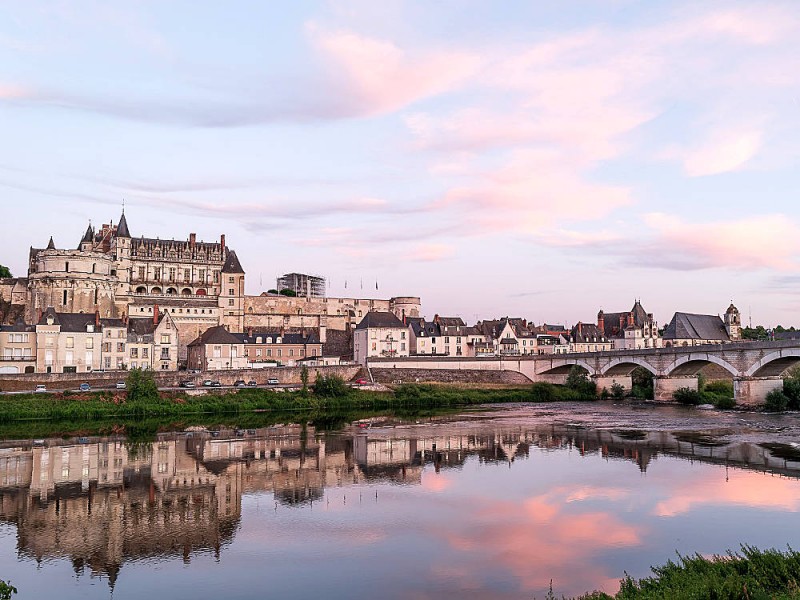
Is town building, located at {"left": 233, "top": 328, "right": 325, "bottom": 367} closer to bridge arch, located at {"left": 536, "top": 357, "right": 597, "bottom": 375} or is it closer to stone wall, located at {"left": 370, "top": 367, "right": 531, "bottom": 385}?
stone wall, located at {"left": 370, "top": 367, "right": 531, "bottom": 385}

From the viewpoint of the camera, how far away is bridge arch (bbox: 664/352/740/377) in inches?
1617

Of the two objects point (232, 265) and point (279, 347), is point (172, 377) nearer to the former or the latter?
point (279, 347)

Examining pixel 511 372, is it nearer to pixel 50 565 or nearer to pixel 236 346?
pixel 236 346

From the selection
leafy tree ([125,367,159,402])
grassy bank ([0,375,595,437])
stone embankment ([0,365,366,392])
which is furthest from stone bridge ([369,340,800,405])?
leafy tree ([125,367,159,402])

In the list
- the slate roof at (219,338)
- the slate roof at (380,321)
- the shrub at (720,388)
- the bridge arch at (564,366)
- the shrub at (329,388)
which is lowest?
the shrub at (720,388)

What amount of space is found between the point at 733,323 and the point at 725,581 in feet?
225

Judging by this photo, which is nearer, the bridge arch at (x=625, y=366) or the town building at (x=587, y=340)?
the bridge arch at (x=625, y=366)

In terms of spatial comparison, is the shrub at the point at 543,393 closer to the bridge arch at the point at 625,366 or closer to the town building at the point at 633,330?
the bridge arch at the point at 625,366

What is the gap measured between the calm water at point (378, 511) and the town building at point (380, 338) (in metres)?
24.7

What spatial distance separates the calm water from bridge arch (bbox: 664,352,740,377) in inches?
440

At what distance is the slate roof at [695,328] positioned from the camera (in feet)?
224

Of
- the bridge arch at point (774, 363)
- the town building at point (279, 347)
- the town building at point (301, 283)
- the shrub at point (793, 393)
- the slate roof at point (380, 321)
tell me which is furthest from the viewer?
the town building at point (301, 283)

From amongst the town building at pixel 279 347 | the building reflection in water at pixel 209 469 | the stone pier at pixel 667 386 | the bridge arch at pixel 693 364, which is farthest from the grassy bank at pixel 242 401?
the town building at pixel 279 347

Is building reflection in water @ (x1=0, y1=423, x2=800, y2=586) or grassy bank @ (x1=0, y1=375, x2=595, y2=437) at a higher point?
grassy bank @ (x1=0, y1=375, x2=595, y2=437)
